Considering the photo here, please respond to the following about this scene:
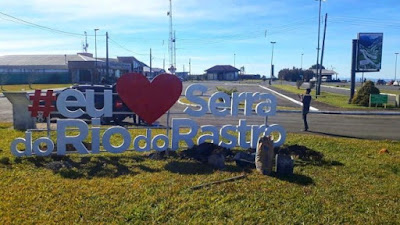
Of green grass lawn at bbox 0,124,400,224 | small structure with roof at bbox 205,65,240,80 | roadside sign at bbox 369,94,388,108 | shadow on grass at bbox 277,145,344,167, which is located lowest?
green grass lawn at bbox 0,124,400,224

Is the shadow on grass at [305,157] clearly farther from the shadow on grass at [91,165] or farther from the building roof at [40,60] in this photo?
the building roof at [40,60]

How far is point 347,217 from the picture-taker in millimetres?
5191

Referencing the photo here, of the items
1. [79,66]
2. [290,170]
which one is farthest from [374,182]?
[79,66]

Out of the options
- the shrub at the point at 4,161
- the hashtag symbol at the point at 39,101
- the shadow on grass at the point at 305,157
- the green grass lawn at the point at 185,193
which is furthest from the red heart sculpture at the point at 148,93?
the shadow on grass at the point at 305,157

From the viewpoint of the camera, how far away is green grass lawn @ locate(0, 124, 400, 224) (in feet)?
16.8

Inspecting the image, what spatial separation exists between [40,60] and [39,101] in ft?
230

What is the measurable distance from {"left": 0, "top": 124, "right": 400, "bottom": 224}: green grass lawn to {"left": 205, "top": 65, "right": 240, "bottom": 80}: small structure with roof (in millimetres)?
94198

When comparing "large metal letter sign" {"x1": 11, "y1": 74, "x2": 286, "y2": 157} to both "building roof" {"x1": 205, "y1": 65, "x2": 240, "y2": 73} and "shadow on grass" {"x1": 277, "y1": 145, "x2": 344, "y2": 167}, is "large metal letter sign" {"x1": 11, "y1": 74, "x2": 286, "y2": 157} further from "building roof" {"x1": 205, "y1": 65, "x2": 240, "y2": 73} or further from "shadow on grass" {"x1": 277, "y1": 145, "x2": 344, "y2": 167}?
"building roof" {"x1": 205, "y1": 65, "x2": 240, "y2": 73}

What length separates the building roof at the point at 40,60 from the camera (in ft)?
213

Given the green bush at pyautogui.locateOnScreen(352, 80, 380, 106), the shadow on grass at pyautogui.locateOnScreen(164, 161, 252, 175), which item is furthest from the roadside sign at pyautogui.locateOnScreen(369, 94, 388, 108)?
the shadow on grass at pyautogui.locateOnScreen(164, 161, 252, 175)

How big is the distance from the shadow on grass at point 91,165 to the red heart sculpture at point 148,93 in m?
1.18

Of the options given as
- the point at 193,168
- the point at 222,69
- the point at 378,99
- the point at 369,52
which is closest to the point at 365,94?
the point at 378,99

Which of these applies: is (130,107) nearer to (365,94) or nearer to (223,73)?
(365,94)

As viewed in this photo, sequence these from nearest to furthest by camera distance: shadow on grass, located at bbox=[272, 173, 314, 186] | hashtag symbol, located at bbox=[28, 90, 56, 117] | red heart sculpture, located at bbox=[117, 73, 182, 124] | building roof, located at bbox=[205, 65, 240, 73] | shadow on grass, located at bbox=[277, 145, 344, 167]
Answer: shadow on grass, located at bbox=[272, 173, 314, 186], shadow on grass, located at bbox=[277, 145, 344, 167], red heart sculpture, located at bbox=[117, 73, 182, 124], hashtag symbol, located at bbox=[28, 90, 56, 117], building roof, located at bbox=[205, 65, 240, 73]
